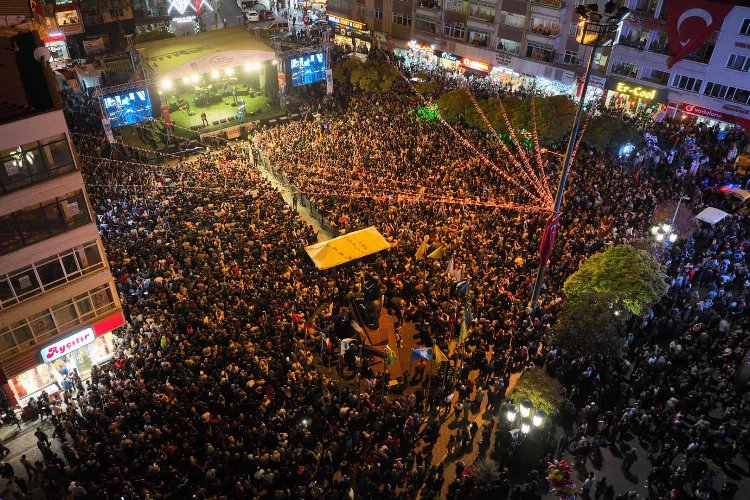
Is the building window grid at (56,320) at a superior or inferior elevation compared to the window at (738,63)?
inferior

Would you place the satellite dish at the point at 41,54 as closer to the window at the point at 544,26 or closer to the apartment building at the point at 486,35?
the apartment building at the point at 486,35

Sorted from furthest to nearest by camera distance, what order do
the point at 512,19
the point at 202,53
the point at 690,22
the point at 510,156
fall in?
the point at 512,19, the point at 202,53, the point at 690,22, the point at 510,156

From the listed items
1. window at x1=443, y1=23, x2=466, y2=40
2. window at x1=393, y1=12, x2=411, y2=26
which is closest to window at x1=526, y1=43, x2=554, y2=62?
window at x1=443, y1=23, x2=466, y2=40

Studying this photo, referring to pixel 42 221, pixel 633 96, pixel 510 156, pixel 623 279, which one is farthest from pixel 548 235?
pixel 633 96

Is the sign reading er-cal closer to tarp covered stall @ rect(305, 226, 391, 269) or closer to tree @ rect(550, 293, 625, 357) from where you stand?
tarp covered stall @ rect(305, 226, 391, 269)

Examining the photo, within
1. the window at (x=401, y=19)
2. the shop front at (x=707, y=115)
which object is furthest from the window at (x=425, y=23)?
the shop front at (x=707, y=115)

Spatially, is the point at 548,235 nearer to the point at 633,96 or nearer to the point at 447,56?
the point at 633,96

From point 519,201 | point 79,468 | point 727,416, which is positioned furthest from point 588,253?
point 79,468
